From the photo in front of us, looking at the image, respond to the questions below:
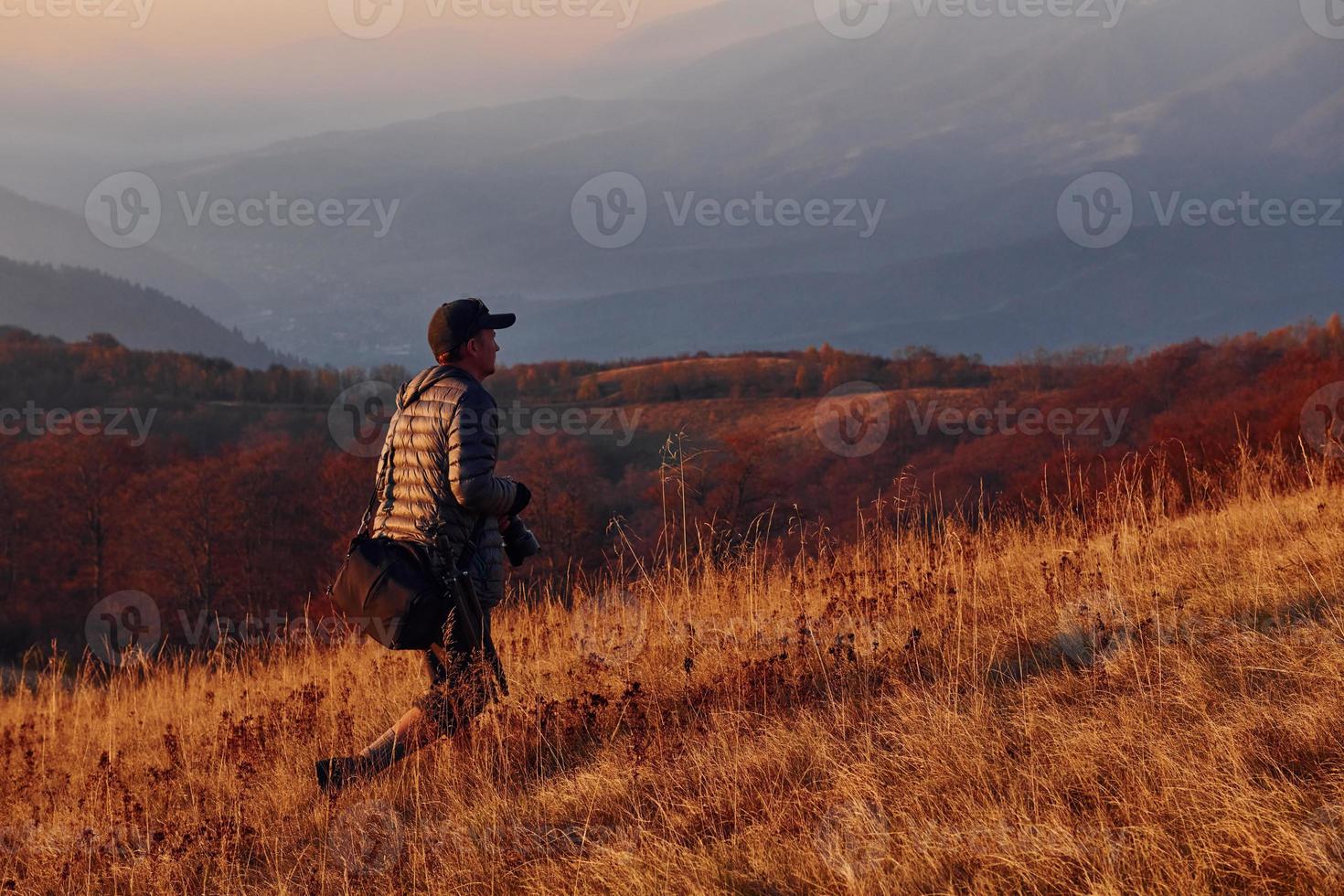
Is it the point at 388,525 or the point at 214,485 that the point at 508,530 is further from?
the point at 214,485

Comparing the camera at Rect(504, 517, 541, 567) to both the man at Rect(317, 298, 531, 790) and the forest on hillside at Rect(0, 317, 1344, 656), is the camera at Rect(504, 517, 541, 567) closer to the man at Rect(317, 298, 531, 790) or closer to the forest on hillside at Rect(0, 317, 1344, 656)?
the man at Rect(317, 298, 531, 790)

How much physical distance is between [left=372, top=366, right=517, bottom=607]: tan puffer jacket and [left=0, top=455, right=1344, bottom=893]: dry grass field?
89 cm

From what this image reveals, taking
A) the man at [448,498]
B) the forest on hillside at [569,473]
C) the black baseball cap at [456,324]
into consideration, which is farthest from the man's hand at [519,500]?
the forest on hillside at [569,473]

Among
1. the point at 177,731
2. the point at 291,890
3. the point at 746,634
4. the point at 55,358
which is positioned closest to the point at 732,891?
the point at 291,890

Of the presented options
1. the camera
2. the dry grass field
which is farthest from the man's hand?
the dry grass field

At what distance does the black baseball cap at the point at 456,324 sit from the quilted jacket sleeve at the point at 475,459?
0.99 feet

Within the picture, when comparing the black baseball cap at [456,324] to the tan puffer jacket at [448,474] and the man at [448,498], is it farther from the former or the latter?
the tan puffer jacket at [448,474]

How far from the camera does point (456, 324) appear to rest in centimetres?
491

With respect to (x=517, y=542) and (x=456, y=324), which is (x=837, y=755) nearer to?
(x=517, y=542)

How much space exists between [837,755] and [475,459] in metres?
1.87

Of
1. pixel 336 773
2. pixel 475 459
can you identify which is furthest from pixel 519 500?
pixel 336 773

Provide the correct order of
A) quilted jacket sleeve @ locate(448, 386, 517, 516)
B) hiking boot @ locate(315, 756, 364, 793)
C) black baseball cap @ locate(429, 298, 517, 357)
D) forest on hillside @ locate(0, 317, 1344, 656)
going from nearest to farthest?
quilted jacket sleeve @ locate(448, 386, 517, 516), hiking boot @ locate(315, 756, 364, 793), black baseball cap @ locate(429, 298, 517, 357), forest on hillside @ locate(0, 317, 1344, 656)

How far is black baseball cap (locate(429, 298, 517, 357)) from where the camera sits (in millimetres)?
4906

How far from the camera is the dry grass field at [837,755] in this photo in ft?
10.9
